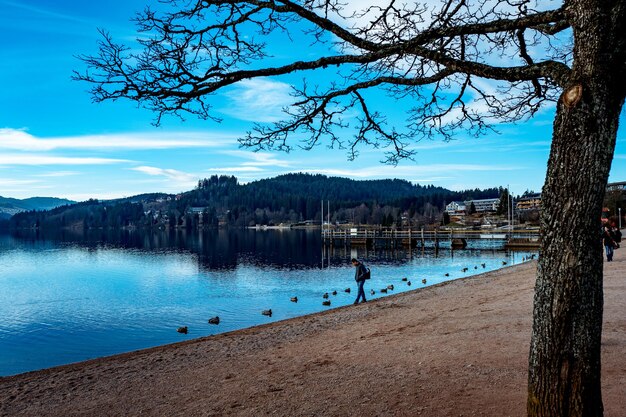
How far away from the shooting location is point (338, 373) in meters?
8.38

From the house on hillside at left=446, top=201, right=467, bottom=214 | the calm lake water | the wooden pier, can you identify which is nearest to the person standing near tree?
the calm lake water

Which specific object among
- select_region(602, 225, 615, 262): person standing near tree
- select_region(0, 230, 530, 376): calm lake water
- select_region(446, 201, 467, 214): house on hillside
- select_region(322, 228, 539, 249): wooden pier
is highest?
select_region(446, 201, 467, 214): house on hillside

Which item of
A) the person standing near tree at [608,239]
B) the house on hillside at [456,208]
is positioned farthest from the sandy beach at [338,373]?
the house on hillside at [456,208]

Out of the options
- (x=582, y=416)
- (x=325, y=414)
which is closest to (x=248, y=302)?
(x=325, y=414)

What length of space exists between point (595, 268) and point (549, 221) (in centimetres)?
52

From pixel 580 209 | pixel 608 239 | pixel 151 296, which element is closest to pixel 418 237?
pixel 151 296

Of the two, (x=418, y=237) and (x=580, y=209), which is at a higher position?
(x=580, y=209)

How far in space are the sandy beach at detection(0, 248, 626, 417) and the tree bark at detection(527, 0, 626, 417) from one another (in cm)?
166

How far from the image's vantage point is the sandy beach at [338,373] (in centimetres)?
649

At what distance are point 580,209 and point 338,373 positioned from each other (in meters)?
5.50

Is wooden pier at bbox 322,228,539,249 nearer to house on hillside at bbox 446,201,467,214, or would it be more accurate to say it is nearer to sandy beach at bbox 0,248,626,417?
sandy beach at bbox 0,248,626,417

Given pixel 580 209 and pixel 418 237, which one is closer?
pixel 580 209

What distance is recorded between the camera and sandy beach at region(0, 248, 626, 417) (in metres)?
6.49

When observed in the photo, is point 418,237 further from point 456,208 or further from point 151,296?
point 456,208
